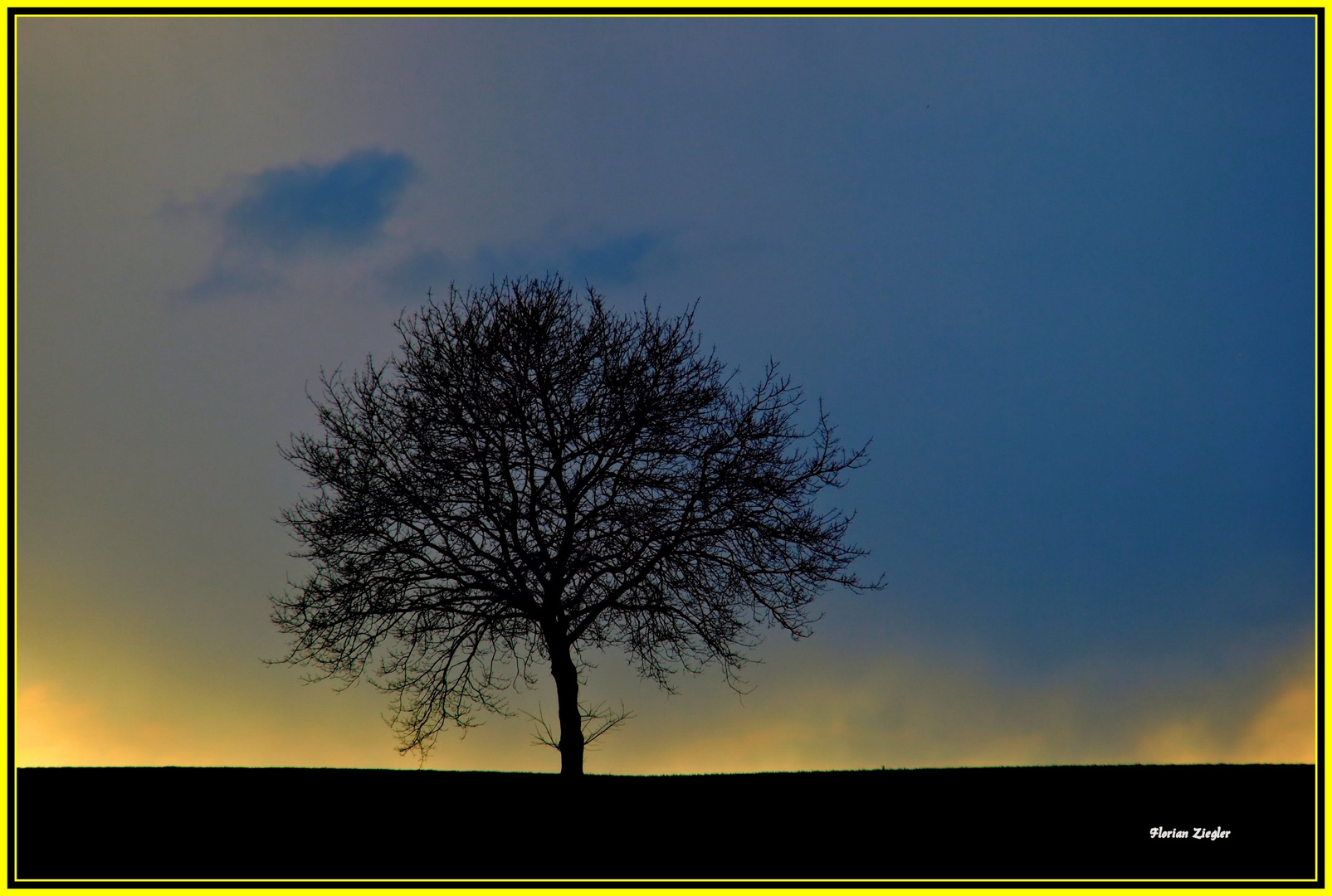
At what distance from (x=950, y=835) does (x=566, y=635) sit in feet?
22.9

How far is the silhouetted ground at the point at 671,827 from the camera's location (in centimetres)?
1286

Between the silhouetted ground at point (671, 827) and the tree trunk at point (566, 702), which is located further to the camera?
the tree trunk at point (566, 702)

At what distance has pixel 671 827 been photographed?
1467cm

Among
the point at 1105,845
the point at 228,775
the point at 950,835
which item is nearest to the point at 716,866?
the point at 950,835

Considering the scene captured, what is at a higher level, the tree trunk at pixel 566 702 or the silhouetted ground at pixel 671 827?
the tree trunk at pixel 566 702

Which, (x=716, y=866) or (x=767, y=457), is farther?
(x=767, y=457)

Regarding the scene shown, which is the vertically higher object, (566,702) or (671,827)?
(566,702)

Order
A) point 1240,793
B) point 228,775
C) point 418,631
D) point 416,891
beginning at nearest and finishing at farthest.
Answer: point 416,891
point 1240,793
point 418,631
point 228,775

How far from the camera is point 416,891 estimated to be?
11375mm

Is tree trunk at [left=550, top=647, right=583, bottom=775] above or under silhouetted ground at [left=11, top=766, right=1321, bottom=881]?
above

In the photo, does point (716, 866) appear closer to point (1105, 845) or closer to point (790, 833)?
point (790, 833)

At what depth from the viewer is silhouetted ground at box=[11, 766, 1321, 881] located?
12859mm

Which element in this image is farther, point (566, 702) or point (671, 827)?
point (566, 702)

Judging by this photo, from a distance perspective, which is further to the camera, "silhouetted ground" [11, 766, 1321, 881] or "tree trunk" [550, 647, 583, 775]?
"tree trunk" [550, 647, 583, 775]
